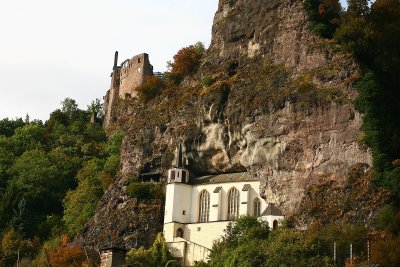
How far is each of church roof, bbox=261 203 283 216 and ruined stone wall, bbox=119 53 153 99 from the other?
3426 centimetres

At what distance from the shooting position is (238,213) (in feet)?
230

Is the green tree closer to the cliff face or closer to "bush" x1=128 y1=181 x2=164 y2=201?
the cliff face

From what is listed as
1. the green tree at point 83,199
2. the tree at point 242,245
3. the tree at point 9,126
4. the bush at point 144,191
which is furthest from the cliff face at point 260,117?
the tree at point 9,126

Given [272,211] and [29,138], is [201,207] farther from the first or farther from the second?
[29,138]

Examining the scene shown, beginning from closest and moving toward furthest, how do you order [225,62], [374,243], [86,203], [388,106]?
[374,243]
[388,106]
[225,62]
[86,203]

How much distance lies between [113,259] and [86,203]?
1476 inches

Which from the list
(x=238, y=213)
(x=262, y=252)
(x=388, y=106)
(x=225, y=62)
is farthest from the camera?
(x=225, y=62)

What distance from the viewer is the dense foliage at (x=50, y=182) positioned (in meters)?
78.6

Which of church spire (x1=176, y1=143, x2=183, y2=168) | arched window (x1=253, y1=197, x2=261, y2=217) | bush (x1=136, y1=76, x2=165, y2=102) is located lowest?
arched window (x1=253, y1=197, x2=261, y2=217)

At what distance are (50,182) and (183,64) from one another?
17617 mm

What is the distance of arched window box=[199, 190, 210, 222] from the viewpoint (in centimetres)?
7206

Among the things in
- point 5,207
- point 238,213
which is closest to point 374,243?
point 238,213

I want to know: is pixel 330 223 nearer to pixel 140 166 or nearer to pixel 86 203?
pixel 140 166

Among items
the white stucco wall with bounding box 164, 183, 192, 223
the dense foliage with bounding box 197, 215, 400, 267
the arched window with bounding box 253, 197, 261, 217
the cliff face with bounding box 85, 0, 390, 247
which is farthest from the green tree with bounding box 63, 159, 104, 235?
the dense foliage with bounding box 197, 215, 400, 267
